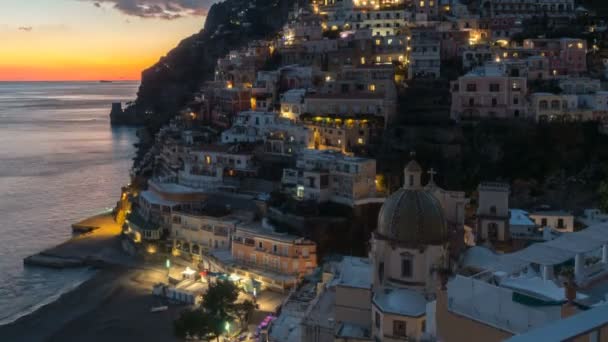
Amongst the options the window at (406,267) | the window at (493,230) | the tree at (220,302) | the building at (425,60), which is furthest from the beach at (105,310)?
the building at (425,60)

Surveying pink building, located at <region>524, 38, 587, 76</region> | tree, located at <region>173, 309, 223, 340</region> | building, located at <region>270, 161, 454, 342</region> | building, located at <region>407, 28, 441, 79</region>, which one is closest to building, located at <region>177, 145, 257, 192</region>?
building, located at <region>407, 28, 441, 79</region>

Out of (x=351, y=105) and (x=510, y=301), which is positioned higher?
(x=351, y=105)

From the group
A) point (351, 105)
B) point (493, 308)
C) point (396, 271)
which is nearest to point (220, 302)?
point (396, 271)

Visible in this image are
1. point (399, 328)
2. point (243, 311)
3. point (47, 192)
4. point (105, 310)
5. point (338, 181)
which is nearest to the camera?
point (399, 328)

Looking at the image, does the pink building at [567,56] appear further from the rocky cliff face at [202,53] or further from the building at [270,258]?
the rocky cliff face at [202,53]

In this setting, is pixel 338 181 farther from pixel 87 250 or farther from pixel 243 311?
pixel 87 250

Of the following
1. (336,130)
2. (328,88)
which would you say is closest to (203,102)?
(328,88)
